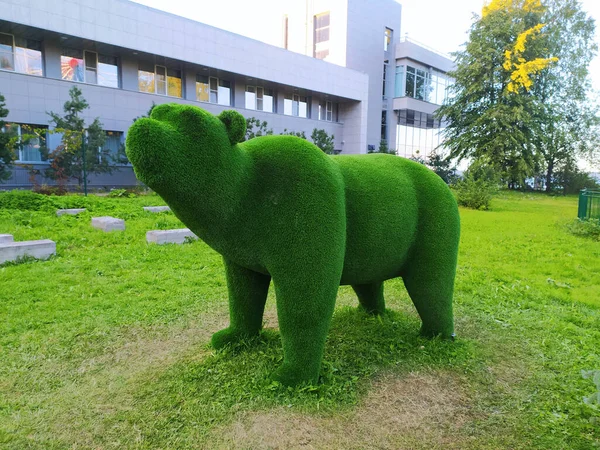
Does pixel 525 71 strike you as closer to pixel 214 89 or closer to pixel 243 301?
pixel 214 89

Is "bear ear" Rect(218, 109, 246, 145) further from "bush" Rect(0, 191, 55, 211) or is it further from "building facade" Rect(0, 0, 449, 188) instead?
"building facade" Rect(0, 0, 449, 188)

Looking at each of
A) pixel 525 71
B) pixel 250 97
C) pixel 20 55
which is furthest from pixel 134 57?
pixel 525 71

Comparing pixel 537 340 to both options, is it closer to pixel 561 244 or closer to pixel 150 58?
pixel 561 244

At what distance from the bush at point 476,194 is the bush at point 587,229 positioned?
6021 mm

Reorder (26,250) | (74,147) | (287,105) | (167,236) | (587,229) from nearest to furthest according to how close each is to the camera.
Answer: (26,250)
(167,236)
(587,229)
(74,147)
(287,105)

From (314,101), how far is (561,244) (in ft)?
82.2

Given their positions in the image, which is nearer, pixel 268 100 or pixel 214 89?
pixel 214 89

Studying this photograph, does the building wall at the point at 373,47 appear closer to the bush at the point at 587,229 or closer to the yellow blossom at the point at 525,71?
the yellow blossom at the point at 525,71

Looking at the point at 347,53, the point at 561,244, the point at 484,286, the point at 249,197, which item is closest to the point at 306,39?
the point at 347,53

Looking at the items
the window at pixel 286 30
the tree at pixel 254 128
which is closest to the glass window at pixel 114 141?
the tree at pixel 254 128

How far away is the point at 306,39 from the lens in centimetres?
3853

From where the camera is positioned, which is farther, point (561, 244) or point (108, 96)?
point (108, 96)

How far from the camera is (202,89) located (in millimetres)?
25297

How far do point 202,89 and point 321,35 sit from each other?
16926 mm
